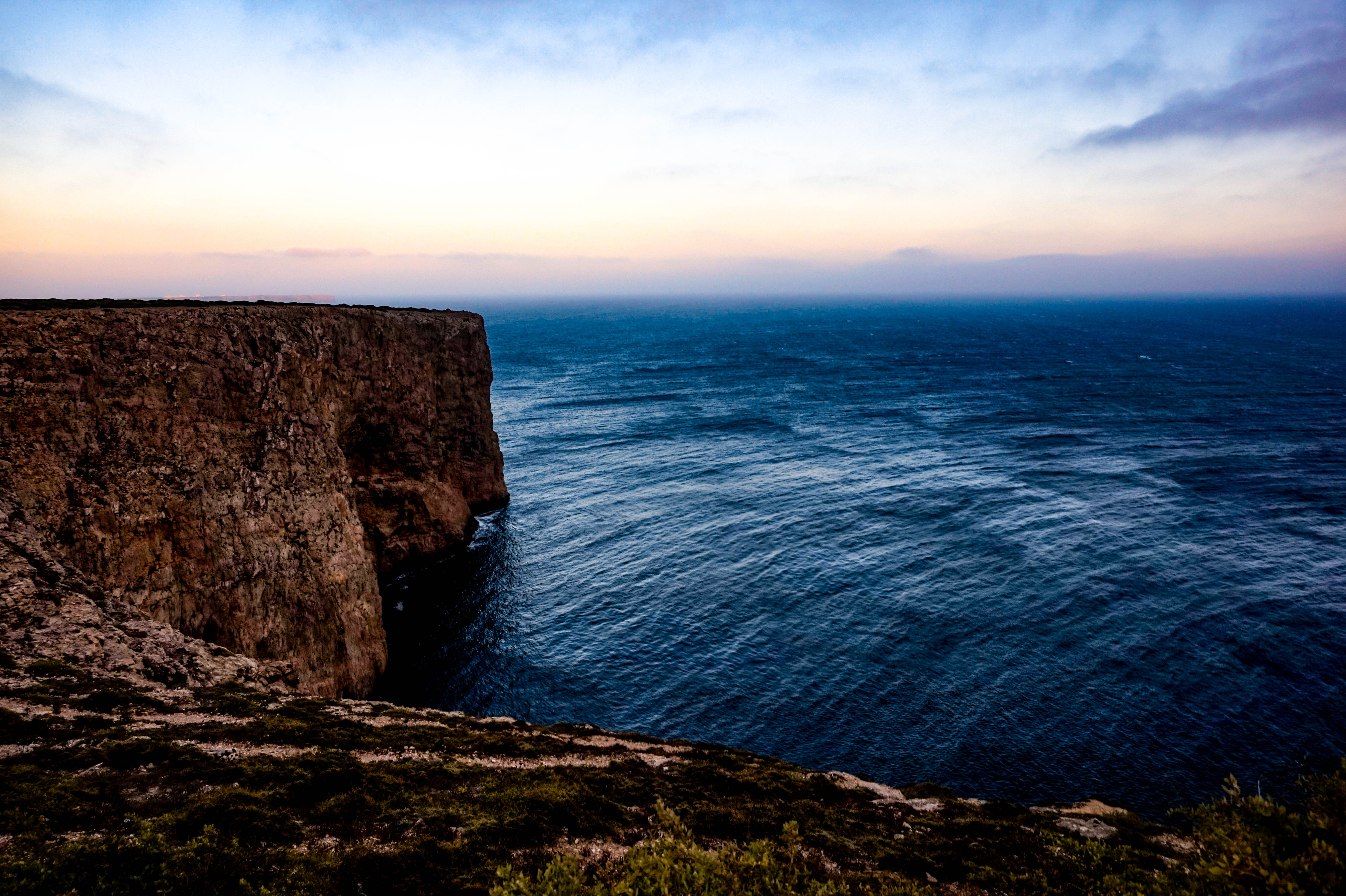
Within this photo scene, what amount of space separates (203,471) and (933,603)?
160ft

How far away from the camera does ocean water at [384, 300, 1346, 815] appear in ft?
124

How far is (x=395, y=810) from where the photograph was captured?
60.5 feet

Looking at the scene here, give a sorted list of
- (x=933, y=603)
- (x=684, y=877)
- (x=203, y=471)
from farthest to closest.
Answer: (x=933, y=603) → (x=203, y=471) → (x=684, y=877)

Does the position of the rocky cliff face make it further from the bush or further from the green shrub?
the green shrub

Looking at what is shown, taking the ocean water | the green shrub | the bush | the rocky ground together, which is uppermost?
the green shrub

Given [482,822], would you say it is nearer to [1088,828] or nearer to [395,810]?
[395,810]

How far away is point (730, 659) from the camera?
45.6 meters

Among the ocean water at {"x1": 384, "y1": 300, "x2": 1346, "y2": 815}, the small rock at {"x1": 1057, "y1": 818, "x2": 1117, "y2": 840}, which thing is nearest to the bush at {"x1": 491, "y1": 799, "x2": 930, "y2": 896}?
the small rock at {"x1": 1057, "y1": 818, "x2": 1117, "y2": 840}

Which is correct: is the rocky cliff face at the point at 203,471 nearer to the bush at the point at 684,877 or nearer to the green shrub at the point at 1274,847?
Result: the bush at the point at 684,877

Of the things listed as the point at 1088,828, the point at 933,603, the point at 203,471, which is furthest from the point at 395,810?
the point at 933,603

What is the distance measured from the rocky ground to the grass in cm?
7

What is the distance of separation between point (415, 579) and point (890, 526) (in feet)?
146

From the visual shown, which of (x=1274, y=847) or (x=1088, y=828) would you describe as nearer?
(x=1274, y=847)

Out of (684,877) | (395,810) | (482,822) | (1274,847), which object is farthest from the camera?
(395,810)
